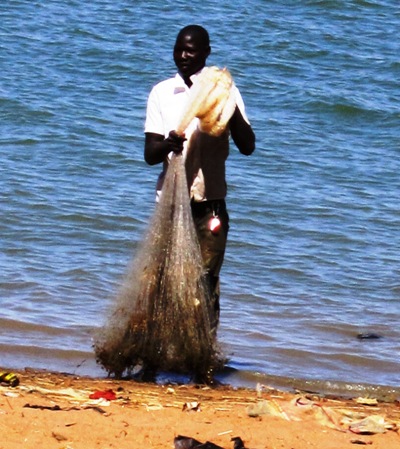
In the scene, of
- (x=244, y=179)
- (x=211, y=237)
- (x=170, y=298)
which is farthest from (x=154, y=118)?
(x=244, y=179)

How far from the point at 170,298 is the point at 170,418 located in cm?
90

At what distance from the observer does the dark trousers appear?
5.50m

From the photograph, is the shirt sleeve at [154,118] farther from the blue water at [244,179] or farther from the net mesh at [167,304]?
the blue water at [244,179]

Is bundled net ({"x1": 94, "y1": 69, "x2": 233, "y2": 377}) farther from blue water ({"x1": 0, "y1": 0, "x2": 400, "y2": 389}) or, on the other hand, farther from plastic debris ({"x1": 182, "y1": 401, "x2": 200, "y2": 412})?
plastic debris ({"x1": 182, "y1": 401, "x2": 200, "y2": 412})

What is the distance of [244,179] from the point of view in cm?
1024

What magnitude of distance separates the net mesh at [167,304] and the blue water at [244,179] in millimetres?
485

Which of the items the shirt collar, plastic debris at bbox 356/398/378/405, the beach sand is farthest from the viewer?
plastic debris at bbox 356/398/378/405

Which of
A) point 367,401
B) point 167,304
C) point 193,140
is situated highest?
point 193,140

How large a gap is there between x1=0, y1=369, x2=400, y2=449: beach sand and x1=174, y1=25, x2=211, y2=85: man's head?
4.88 feet

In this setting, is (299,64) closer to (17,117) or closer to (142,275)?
(17,117)

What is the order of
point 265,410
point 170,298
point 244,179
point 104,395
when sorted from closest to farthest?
point 265,410 → point 104,395 → point 170,298 → point 244,179

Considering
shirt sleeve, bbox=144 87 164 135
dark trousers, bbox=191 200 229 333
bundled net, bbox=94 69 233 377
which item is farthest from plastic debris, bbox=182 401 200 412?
shirt sleeve, bbox=144 87 164 135

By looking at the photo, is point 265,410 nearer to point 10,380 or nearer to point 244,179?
point 10,380

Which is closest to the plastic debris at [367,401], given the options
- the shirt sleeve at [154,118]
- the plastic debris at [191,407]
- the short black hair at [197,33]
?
the plastic debris at [191,407]
